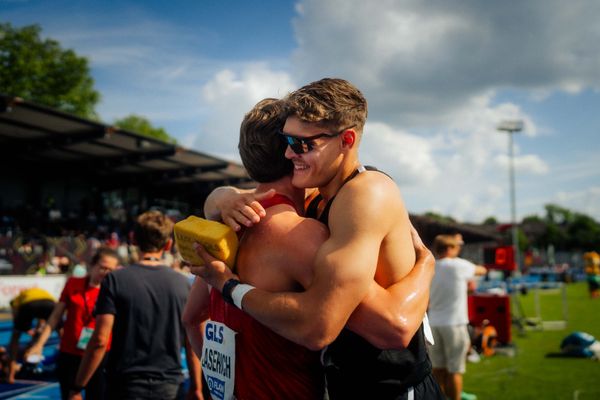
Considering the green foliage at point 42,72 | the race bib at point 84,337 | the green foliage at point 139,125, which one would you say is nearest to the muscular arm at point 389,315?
the race bib at point 84,337

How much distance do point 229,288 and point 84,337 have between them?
132 inches

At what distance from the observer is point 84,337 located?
4613 millimetres

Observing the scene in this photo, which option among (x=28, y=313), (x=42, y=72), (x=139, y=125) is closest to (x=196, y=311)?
(x=28, y=313)

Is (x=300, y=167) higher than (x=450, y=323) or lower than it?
higher

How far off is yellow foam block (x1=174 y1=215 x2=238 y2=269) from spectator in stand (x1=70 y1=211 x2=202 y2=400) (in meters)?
1.84

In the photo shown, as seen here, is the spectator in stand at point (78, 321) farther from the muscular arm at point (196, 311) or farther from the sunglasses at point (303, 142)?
the sunglasses at point (303, 142)

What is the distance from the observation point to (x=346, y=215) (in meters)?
1.79

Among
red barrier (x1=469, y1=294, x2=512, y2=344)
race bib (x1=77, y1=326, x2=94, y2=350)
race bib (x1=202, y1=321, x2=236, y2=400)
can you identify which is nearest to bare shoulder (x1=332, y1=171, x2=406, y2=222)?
race bib (x1=202, y1=321, x2=236, y2=400)

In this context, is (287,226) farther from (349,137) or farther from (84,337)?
(84,337)

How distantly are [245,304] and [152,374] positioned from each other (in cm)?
220

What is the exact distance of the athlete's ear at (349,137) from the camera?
6.81 ft

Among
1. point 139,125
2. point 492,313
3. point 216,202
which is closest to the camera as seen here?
point 216,202

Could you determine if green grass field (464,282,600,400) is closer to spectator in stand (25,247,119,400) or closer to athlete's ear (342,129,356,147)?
spectator in stand (25,247,119,400)

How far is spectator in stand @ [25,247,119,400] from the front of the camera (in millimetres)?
4520
